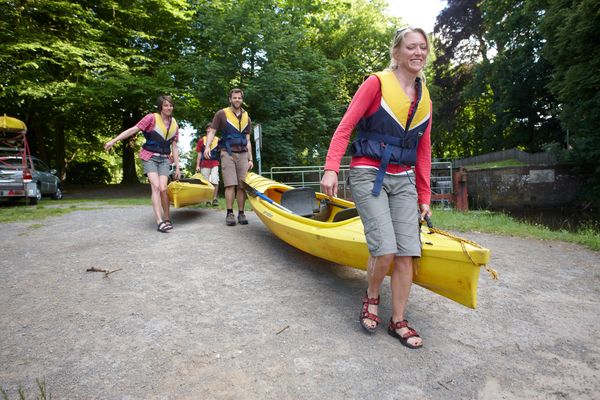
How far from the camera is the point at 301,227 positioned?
3.70 meters

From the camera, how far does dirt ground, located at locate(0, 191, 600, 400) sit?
2.09m

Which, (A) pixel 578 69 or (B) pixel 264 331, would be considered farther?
(A) pixel 578 69

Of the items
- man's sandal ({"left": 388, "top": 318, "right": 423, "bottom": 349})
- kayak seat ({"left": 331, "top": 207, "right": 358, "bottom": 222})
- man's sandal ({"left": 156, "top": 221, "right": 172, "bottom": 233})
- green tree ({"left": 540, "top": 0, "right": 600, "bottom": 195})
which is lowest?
man's sandal ({"left": 388, "top": 318, "right": 423, "bottom": 349})

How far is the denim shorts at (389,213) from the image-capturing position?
2484 millimetres

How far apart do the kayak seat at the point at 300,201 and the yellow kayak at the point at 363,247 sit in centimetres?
22

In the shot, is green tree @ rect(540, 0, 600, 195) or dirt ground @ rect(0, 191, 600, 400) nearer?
dirt ground @ rect(0, 191, 600, 400)

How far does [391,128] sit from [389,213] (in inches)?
23.4

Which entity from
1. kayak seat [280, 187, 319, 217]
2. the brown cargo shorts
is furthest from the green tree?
the brown cargo shorts

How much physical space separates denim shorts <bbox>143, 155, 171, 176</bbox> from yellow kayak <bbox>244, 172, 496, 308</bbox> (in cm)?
165

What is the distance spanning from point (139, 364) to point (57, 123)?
21.0 metres

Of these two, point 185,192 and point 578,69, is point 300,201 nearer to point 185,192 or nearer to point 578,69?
point 185,192

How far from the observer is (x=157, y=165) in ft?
18.2

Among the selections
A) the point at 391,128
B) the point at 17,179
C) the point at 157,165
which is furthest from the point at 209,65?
the point at 391,128

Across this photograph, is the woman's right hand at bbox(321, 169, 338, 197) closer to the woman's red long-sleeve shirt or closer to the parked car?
the woman's red long-sleeve shirt
